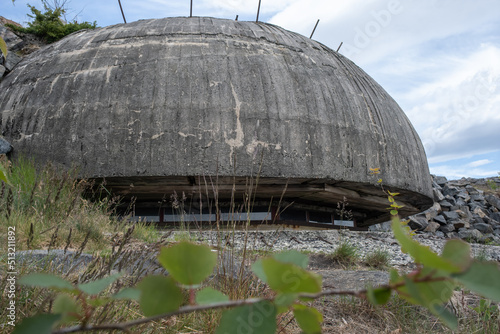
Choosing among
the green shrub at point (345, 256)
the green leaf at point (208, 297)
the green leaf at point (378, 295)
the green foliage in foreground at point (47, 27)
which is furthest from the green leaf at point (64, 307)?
the green foliage in foreground at point (47, 27)

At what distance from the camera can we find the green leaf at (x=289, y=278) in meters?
0.35

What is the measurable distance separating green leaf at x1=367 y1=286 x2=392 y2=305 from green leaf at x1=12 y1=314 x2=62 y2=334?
0.26m

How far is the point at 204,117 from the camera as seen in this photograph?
19.9 ft

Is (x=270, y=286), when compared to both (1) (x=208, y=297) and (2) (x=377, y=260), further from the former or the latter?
(2) (x=377, y=260)

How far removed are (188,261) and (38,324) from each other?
13 cm

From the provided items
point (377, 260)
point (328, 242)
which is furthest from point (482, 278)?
point (328, 242)

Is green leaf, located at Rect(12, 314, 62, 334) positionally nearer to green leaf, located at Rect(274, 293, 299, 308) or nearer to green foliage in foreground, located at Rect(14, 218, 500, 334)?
green foliage in foreground, located at Rect(14, 218, 500, 334)

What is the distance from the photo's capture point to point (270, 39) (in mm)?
7480

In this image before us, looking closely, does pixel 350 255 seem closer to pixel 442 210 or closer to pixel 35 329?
pixel 35 329

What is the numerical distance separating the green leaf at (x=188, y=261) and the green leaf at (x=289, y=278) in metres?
0.05

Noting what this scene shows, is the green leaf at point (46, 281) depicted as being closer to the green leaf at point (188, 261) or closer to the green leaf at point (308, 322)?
the green leaf at point (188, 261)

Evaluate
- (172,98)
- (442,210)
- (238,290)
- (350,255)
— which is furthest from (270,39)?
(442,210)

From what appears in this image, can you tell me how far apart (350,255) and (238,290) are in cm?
244

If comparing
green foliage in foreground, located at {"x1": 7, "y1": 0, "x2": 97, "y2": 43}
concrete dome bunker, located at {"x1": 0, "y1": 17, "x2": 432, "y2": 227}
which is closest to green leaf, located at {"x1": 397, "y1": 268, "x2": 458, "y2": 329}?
concrete dome bunker, located at {"x1": 0, "y1": 17, "x2": 432, "y2": 227}
